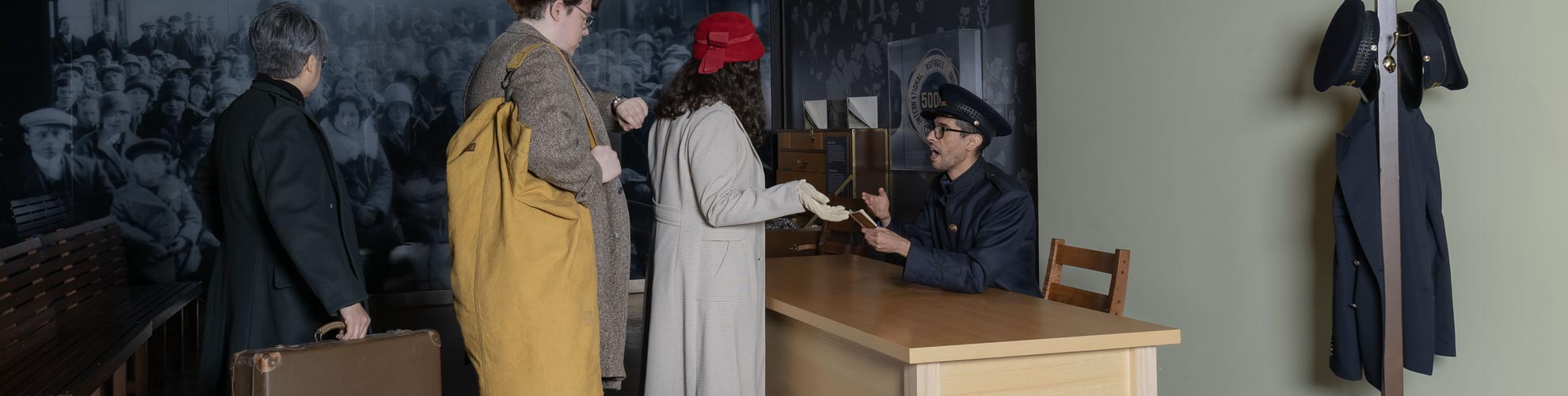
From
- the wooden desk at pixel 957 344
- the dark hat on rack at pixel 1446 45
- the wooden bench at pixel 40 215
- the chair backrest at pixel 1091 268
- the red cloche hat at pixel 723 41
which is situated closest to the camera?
the wooden desk at pixel 957 344

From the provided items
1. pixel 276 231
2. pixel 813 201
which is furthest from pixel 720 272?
pixel 276 231

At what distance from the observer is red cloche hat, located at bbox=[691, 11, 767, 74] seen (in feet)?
9.11

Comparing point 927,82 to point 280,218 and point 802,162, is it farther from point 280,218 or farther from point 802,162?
point 280,218

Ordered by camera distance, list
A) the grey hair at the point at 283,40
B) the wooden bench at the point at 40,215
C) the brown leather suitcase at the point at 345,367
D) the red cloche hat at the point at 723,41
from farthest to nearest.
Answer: the wooden bench at the point at 40,215
the red cloche hat at the point at 723,41
the grey hair at the point at 283,40
the brown leather suitcase at the point at 345,367

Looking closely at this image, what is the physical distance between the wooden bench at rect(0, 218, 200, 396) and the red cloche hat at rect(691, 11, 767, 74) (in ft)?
6.59

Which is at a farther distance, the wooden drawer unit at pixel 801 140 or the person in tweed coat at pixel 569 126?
the wooden drawer unit at pixel 801 140

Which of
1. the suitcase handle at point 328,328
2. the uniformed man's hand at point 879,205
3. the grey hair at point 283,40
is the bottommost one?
the suitcase handle at point 328,328

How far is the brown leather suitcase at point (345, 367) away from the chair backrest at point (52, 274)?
68.7 inches

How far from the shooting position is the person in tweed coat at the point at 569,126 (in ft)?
7.59

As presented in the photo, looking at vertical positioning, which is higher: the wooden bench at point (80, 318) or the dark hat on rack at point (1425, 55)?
the dark hat on rack at point (1425, 55)

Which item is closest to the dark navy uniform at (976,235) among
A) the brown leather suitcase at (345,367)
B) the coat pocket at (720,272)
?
the coat pocket at (720,272)

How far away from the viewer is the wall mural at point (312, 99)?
6.92 m

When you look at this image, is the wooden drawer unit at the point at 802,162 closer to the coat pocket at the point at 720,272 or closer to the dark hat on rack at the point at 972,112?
the dark hat on rack at the point at 972,112

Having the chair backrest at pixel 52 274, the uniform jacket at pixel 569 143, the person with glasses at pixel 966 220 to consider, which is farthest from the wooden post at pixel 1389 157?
the chair backrest at pixel 52 274
